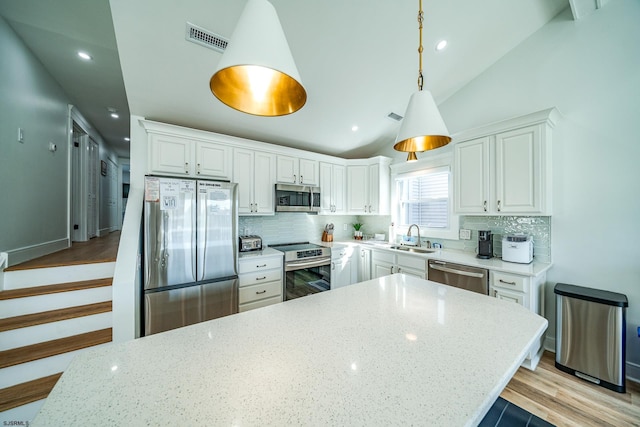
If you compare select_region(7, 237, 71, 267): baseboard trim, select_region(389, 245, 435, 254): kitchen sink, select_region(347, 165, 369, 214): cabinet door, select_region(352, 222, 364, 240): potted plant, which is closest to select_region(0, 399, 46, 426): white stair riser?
select_region(7, 237, 71, 267): baseboard trim

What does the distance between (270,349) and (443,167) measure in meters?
3.40

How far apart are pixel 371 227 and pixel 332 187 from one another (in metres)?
1.18

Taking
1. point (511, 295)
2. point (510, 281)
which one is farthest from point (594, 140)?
point (511, 295)

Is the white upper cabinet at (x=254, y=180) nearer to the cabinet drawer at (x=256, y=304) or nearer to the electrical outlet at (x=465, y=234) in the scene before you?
the cabinet drawer at (x=256, y=304)

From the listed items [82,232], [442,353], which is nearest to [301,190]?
[442,353]

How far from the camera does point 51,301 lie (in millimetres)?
2021

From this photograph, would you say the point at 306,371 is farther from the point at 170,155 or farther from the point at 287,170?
the point at 287,170

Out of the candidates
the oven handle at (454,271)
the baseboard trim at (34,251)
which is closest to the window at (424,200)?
the oven handle at (454,271)

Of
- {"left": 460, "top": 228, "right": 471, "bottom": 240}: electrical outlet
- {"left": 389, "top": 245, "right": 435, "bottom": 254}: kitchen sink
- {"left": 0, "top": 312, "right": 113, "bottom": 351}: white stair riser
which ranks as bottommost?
{"left": 0, "top": 312, "right": 113, "bottom": 351}: white stair riser

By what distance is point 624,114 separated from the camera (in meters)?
2.13

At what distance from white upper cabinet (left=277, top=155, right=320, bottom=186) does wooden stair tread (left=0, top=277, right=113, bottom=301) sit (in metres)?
2.25

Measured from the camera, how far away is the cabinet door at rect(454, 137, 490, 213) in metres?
2.66

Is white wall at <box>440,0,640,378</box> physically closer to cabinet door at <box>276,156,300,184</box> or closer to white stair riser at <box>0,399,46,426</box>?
cabinet door at <box>276,156,300,184</box>

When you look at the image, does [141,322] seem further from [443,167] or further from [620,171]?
Result: [620,171]
